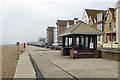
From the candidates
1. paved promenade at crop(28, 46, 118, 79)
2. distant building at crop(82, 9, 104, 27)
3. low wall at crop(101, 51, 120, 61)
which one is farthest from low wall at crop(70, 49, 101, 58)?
distant building at crop(82, 9, 104, 27)

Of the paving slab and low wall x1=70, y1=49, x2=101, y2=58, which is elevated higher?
low wall x1=70, y1=49, x2=101, y2=58

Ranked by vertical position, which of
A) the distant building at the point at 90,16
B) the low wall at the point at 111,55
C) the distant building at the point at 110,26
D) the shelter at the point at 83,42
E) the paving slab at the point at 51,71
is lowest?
the paving slab at the point at 51,71

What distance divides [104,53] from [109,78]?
31.8 ft

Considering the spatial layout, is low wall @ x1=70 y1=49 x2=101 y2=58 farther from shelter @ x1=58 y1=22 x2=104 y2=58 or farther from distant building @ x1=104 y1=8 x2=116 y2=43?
distant building @ x1=104 y1=8 x2=116 y2=43

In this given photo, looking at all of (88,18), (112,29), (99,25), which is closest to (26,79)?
(112,29)

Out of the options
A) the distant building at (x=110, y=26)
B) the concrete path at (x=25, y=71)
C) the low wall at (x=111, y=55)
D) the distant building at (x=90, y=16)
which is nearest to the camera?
the concrete path at (x=25, y=71)

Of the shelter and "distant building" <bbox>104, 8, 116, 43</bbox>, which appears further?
"distant building" <bbox>104, 8, 116, 43</bbox>

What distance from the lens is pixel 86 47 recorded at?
16.7 m

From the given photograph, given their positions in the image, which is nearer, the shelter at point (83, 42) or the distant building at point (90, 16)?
the shelter at point (83, 42)

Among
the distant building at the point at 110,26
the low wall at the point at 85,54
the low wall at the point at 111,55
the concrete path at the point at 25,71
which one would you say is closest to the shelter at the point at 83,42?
the low wall at the point at 85,54

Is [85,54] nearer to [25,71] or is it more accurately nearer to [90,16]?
[25,71]

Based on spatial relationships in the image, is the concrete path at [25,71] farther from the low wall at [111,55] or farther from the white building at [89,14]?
the white building at [89,14]

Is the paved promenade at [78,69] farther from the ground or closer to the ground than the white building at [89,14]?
closer to the ground

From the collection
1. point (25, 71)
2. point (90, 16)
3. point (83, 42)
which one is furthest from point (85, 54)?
point (90, 16)
